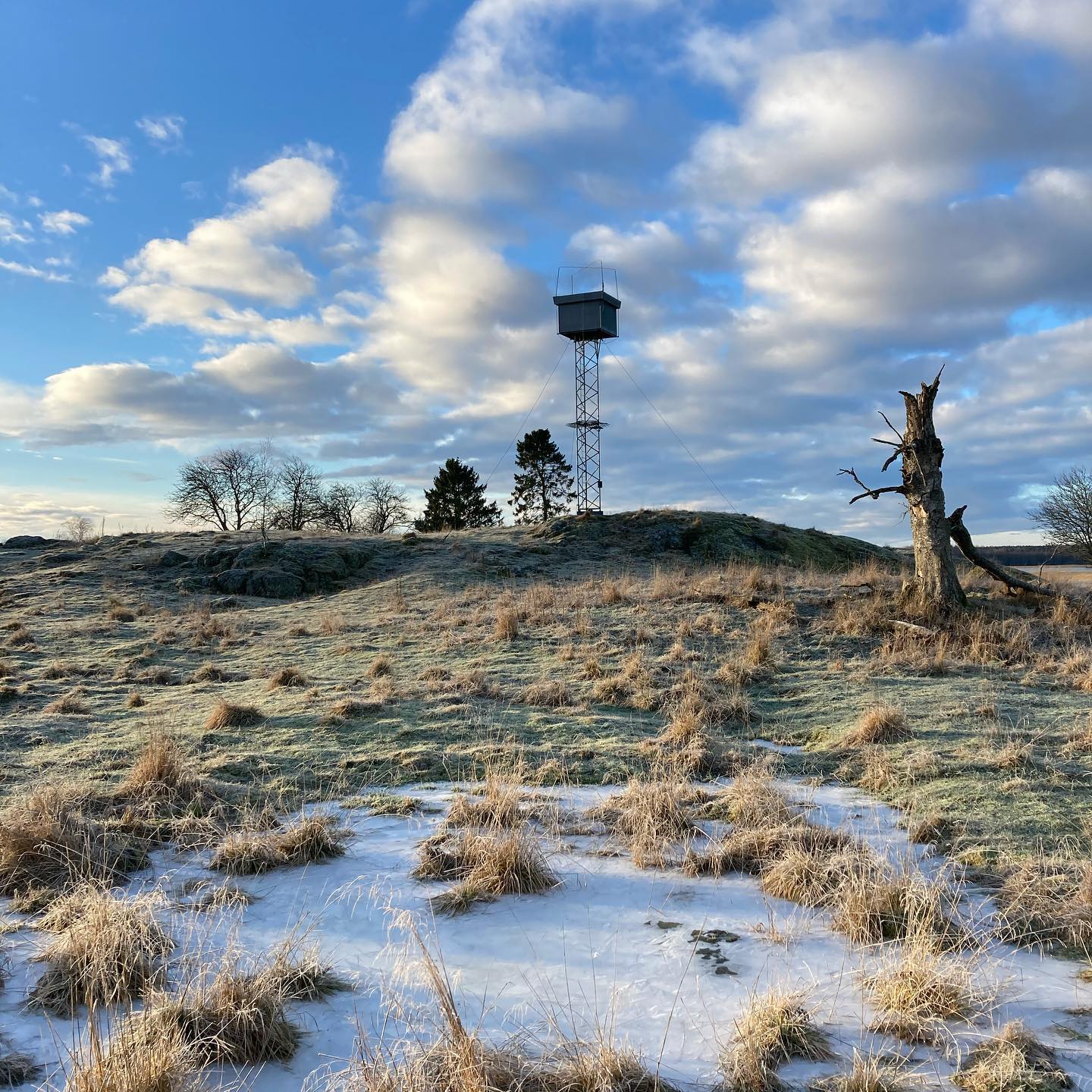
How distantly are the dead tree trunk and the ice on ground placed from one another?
33.1ft

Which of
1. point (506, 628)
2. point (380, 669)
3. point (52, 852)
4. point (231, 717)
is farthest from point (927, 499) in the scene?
point (52, 852)

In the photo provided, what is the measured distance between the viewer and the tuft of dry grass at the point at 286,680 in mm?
11875

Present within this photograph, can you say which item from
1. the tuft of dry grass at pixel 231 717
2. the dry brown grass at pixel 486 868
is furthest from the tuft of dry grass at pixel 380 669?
the dry brown grass at pixel 486 868

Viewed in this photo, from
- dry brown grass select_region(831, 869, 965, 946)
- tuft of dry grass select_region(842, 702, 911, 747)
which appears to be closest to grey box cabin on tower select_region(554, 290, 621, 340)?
tuft of dry grass select_region(842, 702, 911, 747)

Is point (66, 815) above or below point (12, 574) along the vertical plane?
below

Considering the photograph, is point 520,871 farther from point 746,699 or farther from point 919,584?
point 919,584

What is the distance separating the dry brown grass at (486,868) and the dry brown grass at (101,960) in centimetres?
156

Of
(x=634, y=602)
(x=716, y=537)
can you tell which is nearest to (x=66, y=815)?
(x=634, y=602)

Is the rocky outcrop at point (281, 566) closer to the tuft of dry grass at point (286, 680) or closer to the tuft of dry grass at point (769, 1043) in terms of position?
the tuft of dry grass at point (286, 680)

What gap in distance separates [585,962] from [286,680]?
877 centimetres

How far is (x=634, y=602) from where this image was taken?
1689 cm

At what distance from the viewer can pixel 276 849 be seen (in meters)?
5.54

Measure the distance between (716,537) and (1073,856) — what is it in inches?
993

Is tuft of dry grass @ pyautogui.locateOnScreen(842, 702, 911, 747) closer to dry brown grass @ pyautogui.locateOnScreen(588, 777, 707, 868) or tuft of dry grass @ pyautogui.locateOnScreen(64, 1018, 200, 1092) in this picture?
dry brown grass @ pyautogui.locateOnScreen(588, 777, 707, 868)
